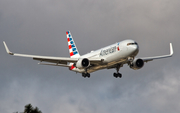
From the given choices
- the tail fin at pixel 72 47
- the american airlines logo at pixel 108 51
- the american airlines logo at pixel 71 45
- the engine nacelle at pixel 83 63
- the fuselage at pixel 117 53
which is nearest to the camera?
the fuselage at pixel 117 53

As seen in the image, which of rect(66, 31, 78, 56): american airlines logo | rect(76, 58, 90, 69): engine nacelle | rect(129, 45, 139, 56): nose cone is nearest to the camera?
rect(129, 45, 139, 56): nose cone

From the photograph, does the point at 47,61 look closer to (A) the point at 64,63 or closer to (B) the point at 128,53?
(A) the point at 64,63

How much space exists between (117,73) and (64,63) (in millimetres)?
9758

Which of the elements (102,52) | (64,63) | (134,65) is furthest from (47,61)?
(134,65)

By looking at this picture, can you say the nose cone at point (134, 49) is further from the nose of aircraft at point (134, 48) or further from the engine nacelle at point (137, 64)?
the engine nacelle at point (137, 64)

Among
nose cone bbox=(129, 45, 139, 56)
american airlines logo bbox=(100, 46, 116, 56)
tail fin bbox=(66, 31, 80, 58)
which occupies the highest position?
tail fin bbox=(66, 31, 80, 58)

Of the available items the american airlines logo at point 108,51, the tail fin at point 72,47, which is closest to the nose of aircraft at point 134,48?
the american airlines logo at point 108,51

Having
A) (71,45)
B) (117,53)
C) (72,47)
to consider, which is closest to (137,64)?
(117,53)

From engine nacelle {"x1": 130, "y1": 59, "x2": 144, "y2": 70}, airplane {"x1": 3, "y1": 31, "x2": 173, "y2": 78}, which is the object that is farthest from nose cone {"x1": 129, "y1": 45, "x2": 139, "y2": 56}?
engine nacelle {"x1": 130, "y1": 59, "x2": 144, "y2": 70}

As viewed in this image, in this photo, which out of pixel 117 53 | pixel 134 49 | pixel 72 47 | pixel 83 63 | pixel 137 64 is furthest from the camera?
pixel 72 47

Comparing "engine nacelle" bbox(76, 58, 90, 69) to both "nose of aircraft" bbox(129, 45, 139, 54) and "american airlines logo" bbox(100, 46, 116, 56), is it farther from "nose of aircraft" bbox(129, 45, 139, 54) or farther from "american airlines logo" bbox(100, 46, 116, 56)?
"nose of aircraft" bbox(129, 45, 139, 54)

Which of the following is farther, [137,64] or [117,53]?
[137,64]

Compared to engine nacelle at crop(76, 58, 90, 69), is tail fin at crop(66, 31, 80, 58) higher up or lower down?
higher up

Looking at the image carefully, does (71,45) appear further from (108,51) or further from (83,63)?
(108,51)
